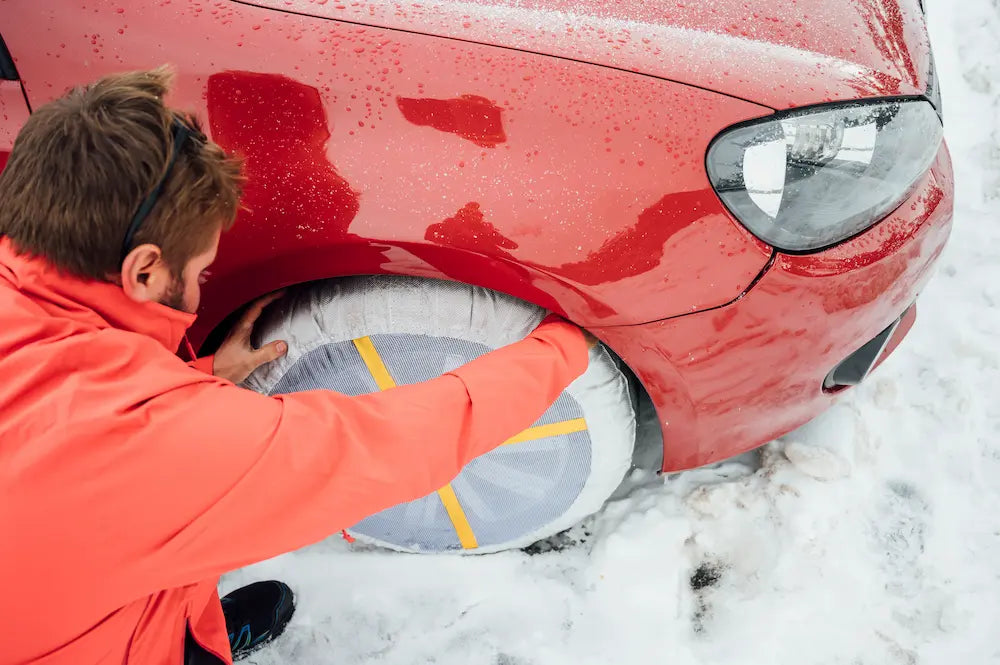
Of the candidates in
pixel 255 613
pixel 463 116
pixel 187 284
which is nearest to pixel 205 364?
pixel 187 284

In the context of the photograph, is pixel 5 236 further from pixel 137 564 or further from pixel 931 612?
pixel 931 612

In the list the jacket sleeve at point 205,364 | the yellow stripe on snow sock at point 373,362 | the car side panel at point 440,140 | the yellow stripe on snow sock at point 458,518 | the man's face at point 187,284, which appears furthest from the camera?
the yellow stripe on snow sock at point 458,518

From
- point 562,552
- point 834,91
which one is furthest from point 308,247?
point 562,552

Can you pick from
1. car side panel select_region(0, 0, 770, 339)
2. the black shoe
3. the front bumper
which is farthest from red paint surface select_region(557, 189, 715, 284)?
the black shoe

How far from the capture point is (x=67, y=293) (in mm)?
970

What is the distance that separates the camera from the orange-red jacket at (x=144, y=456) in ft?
2.75

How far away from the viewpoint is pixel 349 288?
4.51ft

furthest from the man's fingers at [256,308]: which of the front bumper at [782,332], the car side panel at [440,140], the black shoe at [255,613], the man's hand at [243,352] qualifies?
the black shoe at [255,613]

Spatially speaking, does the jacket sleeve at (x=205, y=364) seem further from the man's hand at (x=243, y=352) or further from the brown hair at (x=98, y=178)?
the brown hair at (x=98, y=178)

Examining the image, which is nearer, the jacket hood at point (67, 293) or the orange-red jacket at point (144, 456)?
the orange-red jacket at point (144, 456)

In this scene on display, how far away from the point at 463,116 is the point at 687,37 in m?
0.47

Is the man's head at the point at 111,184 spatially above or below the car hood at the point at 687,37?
below

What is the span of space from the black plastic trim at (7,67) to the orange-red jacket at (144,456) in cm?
46

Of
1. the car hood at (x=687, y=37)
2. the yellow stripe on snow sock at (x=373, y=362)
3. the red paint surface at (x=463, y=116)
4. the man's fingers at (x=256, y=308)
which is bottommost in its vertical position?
the yellow stripe on snow sock at (x=373, y=362)
